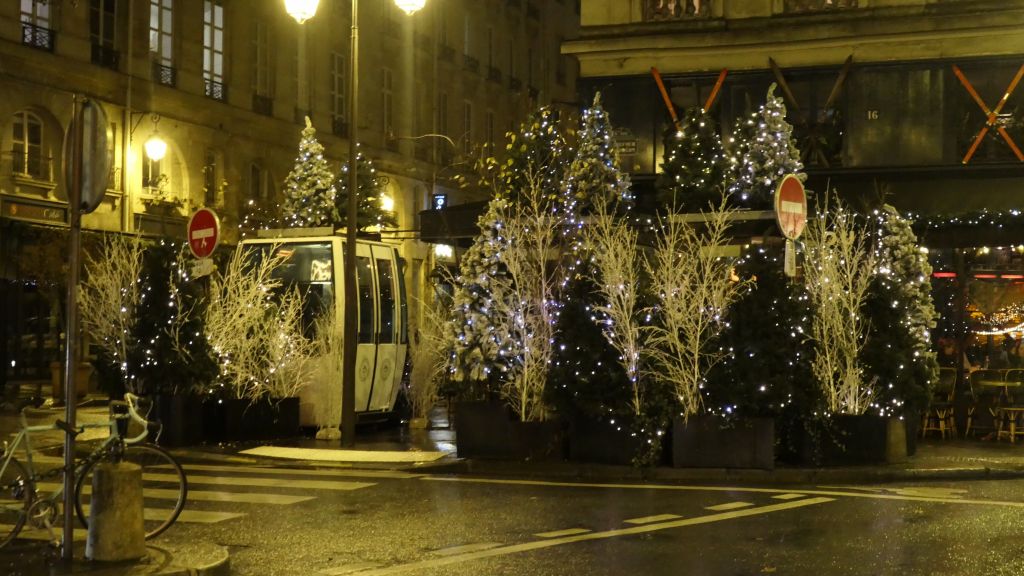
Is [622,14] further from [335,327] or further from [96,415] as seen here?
[96,415]

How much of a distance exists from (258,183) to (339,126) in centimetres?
493

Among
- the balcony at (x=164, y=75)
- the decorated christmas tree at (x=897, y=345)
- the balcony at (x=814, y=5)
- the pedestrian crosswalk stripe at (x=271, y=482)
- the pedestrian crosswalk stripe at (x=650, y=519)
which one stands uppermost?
the balcony at (x=164, y=75)

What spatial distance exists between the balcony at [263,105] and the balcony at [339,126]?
3.50 m

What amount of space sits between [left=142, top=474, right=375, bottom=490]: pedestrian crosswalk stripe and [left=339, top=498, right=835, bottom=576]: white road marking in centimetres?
385

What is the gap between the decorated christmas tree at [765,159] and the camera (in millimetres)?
20719

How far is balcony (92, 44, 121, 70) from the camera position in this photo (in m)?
34.1

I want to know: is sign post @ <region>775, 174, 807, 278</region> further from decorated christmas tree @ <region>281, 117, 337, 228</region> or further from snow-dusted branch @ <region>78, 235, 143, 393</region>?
decorated christmas tree @ <region>281, 117, 337, 228</region>

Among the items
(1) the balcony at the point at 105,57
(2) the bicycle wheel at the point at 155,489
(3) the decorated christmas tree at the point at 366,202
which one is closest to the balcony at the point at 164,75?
(1) the balcony at the point at 105,57

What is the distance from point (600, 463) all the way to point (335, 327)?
5399 millimetres

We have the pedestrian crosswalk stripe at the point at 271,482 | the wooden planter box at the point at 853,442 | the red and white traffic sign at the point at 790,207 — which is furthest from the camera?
the wooden planter box at the point at 853,442

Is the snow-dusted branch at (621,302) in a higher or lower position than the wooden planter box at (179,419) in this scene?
higher

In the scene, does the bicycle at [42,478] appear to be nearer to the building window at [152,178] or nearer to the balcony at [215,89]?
the building window at [152,178]

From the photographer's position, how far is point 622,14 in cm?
2638

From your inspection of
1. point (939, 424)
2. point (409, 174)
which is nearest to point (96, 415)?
point (939, 424)
